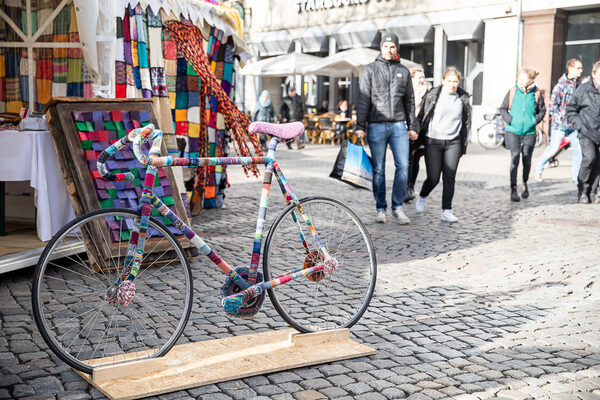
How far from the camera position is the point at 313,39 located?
30984mm

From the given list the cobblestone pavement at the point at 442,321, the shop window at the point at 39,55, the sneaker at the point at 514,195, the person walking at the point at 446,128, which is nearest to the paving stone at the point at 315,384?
the cobblestone pavement at the point at 442,321

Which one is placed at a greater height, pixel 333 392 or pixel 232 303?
pixel 232 303

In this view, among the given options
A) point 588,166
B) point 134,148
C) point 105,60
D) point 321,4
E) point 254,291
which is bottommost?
point 254,291

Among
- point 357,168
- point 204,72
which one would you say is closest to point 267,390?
point 357,168

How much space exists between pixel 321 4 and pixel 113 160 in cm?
2591

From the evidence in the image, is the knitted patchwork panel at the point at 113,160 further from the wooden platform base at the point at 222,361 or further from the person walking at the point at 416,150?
the person walking at the point at 416,150

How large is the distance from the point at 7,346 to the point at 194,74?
5.34 metres

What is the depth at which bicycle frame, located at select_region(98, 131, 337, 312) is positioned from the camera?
3.72 metres

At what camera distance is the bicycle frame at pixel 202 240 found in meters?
3.72

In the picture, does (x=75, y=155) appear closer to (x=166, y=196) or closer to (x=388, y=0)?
(x=166, y=196)

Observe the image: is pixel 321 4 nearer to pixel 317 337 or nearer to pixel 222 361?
pixel 317 337

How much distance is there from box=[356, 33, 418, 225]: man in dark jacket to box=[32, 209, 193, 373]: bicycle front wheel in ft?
12.2

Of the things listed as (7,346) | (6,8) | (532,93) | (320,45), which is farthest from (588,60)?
(7,346)

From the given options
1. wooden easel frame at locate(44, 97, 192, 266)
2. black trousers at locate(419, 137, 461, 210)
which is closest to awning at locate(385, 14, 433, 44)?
black trousers at locate(419, 137, 461, 210)
